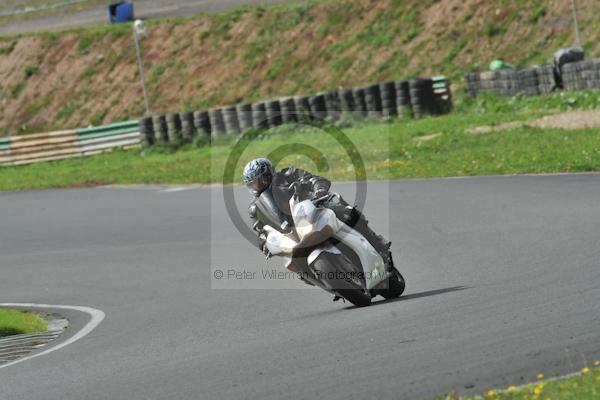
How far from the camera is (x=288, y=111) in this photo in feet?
109

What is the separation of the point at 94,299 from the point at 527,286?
5.39 metres

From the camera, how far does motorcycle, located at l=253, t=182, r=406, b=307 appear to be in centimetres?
1066

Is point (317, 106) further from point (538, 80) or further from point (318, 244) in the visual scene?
point (318, 244)

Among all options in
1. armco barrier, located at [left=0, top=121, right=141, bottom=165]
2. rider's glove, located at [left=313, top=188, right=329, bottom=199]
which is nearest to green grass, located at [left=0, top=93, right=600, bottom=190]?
armco barrier, located at [left=0, top=121, right=141, bottom=165]

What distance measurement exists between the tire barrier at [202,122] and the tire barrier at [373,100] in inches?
193

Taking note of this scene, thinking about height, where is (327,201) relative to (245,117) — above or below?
above

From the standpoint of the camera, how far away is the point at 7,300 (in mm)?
15016

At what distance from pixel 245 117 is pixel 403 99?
4.14 metres

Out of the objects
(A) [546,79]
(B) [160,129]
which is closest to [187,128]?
(B) [160,129]

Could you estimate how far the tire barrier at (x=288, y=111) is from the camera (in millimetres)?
33122

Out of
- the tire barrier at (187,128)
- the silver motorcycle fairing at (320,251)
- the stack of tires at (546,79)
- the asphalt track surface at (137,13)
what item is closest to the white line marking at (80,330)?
the silver motorcycle fairing at (320,251)

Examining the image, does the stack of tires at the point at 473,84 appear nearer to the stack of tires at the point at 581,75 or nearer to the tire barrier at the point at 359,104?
the tire barrier at the point at 359,104

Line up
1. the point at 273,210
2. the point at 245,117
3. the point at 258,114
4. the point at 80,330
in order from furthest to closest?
the point at 245,117
the point at 258,114
the point at 80,330
the point at 273,210

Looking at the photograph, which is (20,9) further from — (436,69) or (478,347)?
(478,347)
